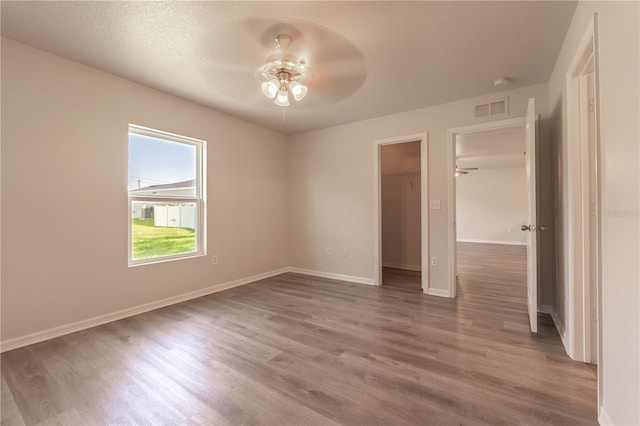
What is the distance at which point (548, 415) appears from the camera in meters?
1.45

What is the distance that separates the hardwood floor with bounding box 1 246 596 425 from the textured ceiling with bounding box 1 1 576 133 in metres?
2.50

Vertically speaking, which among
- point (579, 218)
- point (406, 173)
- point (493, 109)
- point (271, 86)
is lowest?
point (579, 218)

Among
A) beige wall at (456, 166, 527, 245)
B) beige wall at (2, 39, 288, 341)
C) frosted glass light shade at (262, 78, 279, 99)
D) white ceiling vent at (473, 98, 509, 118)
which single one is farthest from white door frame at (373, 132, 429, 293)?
beige wall at (456, 166, 527, 245)

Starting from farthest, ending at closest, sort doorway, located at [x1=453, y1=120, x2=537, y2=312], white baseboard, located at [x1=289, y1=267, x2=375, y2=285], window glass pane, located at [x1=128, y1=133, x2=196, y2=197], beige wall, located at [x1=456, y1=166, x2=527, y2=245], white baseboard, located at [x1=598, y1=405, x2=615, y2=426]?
beige wall, located at [x1=456, y1=166, x2=527, y2=245] < white baseboard, located at [x1=289, y1=267, x2=375, y2=285] < doorway, located at [x1=453, y1=120, x2=537, y2=312] < window glass pane, located at [x1=128, y1=133, x2=196, y2=197] < white baseboard, located at [x1=598, y1=405, x2=615, y2=426]

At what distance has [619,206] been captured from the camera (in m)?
1.22

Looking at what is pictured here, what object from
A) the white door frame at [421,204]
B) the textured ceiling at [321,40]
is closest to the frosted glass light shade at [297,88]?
the textured ceiling at [321,40]

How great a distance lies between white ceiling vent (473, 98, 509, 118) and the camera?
317cm

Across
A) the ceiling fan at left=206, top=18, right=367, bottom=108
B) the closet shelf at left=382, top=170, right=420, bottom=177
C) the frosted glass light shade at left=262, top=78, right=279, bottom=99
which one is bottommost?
the closet shelf at left=382, top=170, right=420, bottom=177

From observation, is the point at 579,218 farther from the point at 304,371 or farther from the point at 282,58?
the point at 282,58

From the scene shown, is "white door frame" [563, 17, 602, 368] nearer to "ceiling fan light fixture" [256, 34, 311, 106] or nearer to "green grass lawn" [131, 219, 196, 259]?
"ceiling fan light fixture" [256, 34, 311, 106]

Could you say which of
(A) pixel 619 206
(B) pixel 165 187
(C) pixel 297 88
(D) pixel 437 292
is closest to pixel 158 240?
(B) pixel 165 187

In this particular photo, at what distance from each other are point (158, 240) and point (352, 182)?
9.28ft

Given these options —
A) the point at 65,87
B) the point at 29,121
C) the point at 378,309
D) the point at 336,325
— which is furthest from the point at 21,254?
the point at 378,309

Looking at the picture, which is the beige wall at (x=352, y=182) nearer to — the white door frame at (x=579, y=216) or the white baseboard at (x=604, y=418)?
the white door frame at (x=579, y=216)
